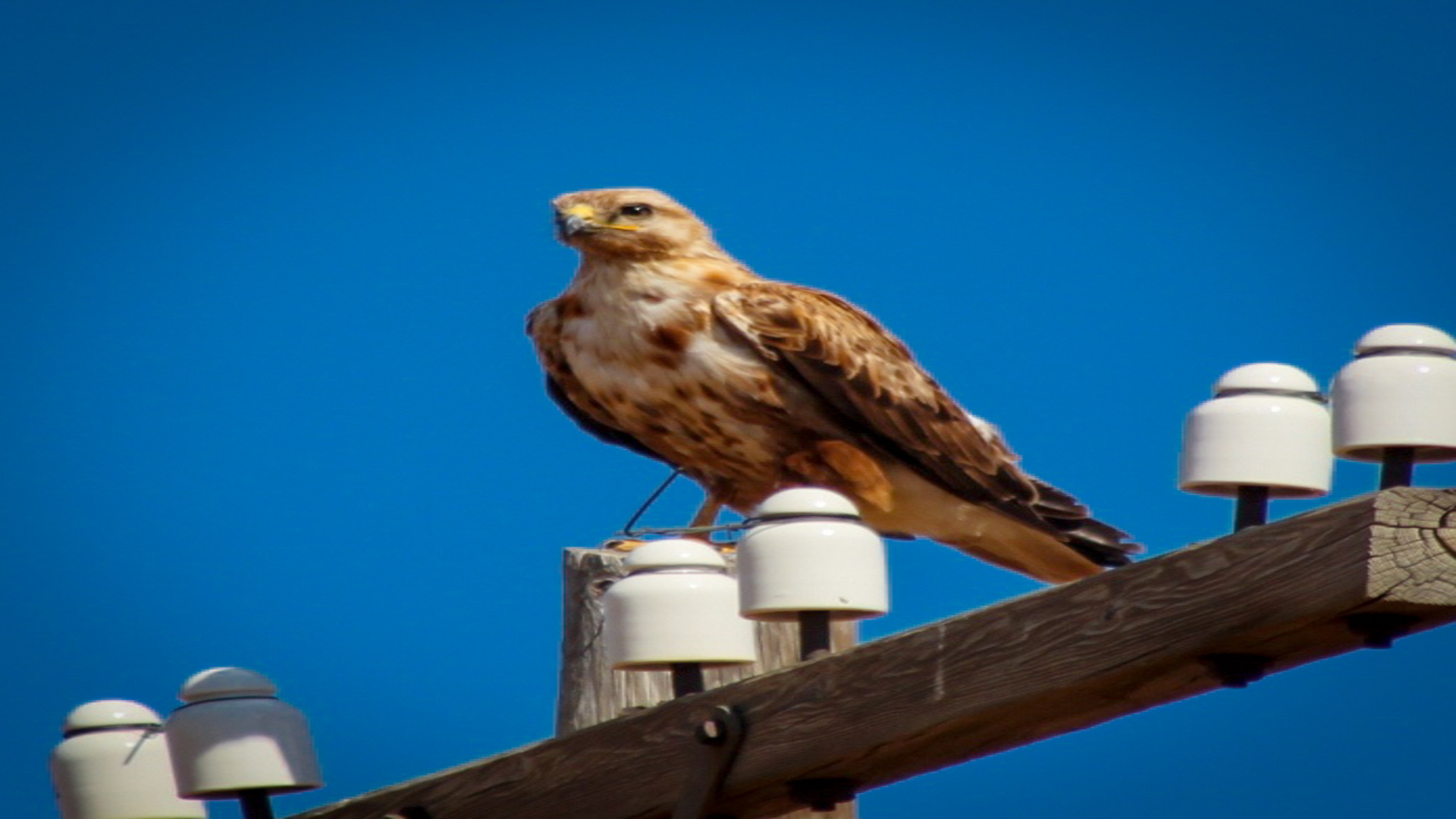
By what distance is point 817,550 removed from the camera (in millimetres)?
5219

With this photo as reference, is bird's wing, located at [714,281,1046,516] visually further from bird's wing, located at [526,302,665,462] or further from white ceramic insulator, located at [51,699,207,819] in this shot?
white ceramic insulator, located at [51,699,207,819]

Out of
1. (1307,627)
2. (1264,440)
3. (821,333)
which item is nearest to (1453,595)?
(1307,627)

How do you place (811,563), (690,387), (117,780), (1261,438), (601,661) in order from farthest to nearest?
(690,387) < (601,661) < (117,780) < (811,563) < (1261,438)

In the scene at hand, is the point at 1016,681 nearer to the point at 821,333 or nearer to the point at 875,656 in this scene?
the point at 875,656

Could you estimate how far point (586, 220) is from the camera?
26.7 ft

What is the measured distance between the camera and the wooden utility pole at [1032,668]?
429 cm

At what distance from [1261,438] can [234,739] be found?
255 centimetres

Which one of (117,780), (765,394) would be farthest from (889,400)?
(117,780)

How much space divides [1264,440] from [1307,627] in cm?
63

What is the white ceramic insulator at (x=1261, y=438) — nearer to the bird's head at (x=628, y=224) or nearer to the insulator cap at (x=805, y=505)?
the insulator cap at (x=805, y=505)

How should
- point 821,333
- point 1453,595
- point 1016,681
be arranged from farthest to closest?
point 821,333 → point 1016,681 → point 1453,595

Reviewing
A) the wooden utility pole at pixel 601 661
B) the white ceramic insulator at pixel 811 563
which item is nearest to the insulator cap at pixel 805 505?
the white ceramic insulator at pixel 811 563

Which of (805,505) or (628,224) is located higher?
(628,224)

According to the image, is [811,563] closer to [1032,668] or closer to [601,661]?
[1032,668]
